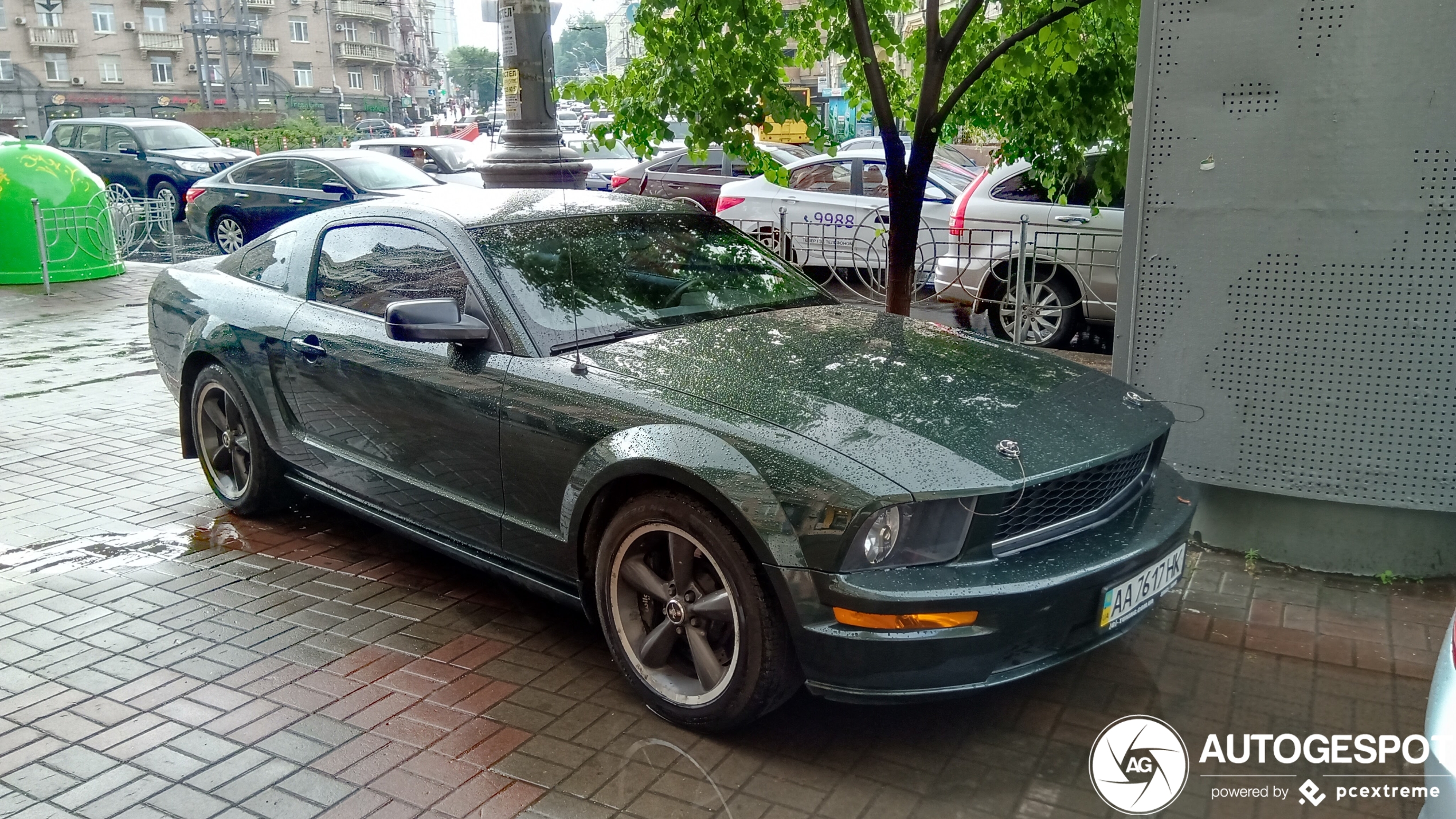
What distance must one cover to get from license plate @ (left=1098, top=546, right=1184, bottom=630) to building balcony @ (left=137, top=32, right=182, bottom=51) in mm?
80043

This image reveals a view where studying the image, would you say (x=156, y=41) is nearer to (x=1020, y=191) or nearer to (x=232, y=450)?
(x=1020, y=191)

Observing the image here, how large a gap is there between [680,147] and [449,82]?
11311 cm

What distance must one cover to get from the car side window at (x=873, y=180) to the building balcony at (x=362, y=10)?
81397 millimetres

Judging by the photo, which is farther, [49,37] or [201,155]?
[49,37]

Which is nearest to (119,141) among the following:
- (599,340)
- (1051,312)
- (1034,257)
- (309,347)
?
(1051,312)

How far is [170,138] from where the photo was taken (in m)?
21.1

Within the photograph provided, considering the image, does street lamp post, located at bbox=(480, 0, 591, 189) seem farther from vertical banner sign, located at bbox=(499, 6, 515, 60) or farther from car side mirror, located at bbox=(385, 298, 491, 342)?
car side mirror, located at bbox=(385, 298, 491, 342)

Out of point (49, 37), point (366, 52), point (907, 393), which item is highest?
point (366, 52)

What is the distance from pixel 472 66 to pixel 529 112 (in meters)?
95.7

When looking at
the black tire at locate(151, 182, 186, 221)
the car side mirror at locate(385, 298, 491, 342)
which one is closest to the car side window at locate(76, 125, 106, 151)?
the black tire at locate(151, 182, 186, 221)

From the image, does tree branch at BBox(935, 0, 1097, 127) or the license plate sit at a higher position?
tree branch at BBox(935, 0, 1097, 127)

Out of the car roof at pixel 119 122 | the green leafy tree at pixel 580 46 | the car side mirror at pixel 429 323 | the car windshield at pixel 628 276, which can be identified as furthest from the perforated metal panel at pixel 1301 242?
the car roof at pixel 119 122

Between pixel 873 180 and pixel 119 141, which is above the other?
pixel 119 141

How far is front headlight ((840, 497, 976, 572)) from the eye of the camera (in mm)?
3113
